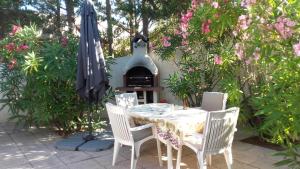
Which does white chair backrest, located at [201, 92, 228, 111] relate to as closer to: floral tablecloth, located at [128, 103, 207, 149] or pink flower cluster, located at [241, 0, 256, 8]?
floral tablecloth, located at [128, 103, 207, 149]

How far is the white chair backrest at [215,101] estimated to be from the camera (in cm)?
485

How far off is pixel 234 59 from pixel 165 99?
277cm

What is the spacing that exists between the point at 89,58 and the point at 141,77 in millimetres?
2833

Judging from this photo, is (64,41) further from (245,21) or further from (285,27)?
(285,27)

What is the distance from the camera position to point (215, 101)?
16.5 feet

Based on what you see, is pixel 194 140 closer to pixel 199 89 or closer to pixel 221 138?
pixel 221 138

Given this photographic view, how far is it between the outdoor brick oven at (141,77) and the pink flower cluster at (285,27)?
16.6 ft

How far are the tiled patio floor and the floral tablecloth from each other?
60 centimetres

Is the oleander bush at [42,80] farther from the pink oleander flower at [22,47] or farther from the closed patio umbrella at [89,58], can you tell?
the closed patio umbrella at [89,58]

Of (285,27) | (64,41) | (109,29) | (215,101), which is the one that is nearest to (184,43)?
(215,101)

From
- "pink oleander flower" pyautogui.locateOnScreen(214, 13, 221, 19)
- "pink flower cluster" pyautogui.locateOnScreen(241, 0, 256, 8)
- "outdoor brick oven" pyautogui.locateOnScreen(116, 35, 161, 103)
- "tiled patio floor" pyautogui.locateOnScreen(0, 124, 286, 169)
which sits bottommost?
"tiled patio floor" pyautogui.locateOnScreen(0, 124, 286, 169)

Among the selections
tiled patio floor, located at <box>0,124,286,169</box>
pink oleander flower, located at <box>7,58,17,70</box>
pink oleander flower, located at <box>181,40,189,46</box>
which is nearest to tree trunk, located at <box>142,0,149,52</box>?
pink oleander flower, located at <box>181,40,189,46</box>

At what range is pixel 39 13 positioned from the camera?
1067 cm

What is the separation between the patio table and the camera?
3822 millimetres
